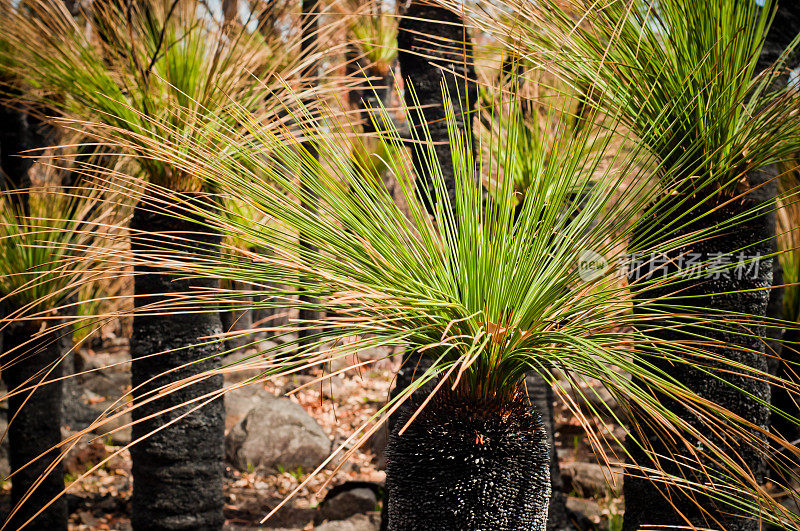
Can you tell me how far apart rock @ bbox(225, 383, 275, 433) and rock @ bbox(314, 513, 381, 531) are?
236cm

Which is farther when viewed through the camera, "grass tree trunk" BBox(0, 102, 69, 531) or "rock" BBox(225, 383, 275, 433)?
"rock" BBox(225, 383, 275, 433)

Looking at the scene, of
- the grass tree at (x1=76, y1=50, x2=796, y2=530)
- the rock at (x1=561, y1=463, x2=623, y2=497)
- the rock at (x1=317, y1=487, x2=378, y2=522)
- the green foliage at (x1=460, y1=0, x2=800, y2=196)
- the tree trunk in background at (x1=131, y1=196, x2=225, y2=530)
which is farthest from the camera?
the rock at (x1=561, y1=463, x2=623, y2=497)

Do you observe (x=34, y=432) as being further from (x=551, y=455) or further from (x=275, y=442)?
(x=551, y=455)

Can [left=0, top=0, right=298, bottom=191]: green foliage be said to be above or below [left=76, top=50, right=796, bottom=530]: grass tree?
above

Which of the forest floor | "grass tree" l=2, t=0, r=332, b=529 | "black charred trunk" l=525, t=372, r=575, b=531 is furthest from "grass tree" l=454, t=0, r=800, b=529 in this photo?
the forest floor

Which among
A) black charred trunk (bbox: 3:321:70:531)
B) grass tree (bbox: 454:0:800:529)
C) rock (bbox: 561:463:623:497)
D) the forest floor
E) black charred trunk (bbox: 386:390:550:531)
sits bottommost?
the forest floor

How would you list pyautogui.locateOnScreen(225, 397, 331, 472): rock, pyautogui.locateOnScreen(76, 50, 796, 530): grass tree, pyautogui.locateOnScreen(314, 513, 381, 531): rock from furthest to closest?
pyautogui.locateOnScreen(225, 397, 331, 472): rock → pyautogui.locateOnScreen(314, 513, 381, 531): rock → pyautogui.locateOnScreen(76, 50, 796, 530): grass tree

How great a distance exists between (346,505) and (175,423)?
2107 mm

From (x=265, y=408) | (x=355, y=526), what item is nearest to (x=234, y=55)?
(x=355, y=526)

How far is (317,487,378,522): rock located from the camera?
423cm

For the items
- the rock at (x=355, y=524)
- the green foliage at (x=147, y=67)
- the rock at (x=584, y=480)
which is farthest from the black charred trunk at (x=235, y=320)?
the rock at (x=584, y=480)

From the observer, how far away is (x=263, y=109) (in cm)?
243

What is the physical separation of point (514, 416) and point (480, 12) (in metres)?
1.27

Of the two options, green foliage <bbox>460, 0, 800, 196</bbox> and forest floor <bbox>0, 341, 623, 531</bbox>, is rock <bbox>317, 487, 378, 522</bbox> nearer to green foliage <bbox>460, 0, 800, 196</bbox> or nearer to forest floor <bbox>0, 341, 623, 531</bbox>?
forest floor <bbox>0, 341, 623, 531</bbox>
